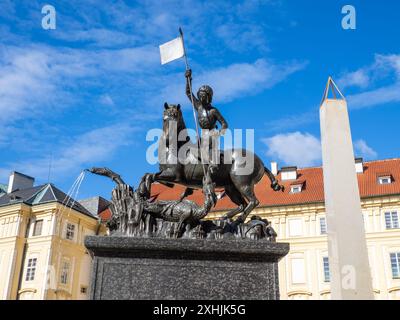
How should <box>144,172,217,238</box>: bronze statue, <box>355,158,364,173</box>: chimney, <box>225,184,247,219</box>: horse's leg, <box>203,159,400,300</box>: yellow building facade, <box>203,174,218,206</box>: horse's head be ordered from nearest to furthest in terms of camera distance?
<box>144,172,217,238</box>: bronze statue < <box>203,174,218,206</box>: horse's head < <box>225,184,247,219</box>: horse's leg < <box>203,159,400,300</box>: yellow building facade < <box>355,158,364,173</box>: chimney

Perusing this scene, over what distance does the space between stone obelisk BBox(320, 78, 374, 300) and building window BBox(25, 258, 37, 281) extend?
3555cm

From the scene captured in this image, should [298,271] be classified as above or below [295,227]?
below

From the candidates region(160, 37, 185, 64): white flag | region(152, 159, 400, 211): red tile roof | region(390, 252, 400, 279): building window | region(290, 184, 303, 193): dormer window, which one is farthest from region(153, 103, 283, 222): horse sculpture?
region(290, 184, 303, 193): dormer window

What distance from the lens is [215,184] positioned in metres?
7.98

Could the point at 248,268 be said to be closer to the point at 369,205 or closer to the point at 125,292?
the point at 125,292

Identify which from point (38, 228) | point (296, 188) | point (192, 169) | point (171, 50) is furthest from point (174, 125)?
point (38, 228)

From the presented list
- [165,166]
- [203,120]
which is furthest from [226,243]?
[203,120]

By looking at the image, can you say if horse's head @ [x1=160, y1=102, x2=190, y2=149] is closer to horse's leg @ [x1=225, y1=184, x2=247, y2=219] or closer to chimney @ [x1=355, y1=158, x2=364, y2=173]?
horse's leg @ [x1=225, y1=184, x2=247, y2=219]

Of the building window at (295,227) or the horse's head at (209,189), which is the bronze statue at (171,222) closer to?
the horse's head at (209,189)

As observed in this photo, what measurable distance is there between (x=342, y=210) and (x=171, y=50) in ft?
14.5

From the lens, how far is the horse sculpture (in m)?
7.71

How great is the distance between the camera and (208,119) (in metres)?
8.20

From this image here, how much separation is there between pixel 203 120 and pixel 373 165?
37358 mm

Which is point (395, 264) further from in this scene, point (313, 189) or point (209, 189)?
point (209, 189)
